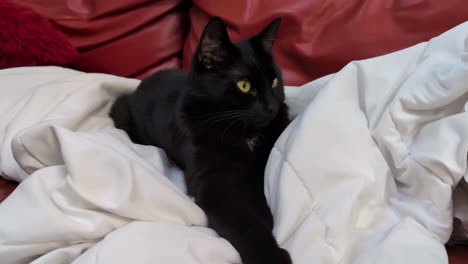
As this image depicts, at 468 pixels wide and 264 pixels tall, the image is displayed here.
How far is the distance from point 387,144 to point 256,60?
1.25 ft

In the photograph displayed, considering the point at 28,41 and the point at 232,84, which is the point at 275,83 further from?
the point at 28,41

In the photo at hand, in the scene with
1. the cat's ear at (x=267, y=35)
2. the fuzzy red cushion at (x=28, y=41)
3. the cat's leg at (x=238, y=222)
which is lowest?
the cat's leg at (x=238, y=222)

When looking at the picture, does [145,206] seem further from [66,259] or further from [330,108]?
[330,108]

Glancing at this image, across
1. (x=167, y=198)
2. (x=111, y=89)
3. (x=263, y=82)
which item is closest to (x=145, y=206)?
(x=167, y=198)

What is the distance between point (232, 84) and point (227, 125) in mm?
105

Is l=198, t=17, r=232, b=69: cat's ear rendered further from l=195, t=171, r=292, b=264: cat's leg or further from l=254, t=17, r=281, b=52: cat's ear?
l=195, t=171, r=292, b=264: cat's leg

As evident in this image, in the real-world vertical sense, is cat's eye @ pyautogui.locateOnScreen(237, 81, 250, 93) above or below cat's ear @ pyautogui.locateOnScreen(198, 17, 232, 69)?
below

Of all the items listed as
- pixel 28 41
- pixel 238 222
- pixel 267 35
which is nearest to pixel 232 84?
pixel 267 35

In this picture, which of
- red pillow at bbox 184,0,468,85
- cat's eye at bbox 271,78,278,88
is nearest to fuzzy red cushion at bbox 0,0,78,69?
red pillow at bbox 184,0,468,85

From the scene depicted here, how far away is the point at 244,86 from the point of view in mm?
923

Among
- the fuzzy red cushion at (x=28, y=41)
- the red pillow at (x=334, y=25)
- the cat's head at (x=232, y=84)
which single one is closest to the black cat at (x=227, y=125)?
the cat's head at (x=232, y=84)

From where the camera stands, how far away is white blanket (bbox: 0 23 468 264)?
63cm

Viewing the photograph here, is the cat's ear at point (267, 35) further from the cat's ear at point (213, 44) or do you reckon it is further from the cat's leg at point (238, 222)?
the cat's leg at point (238, 222)

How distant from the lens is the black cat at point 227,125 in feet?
2.71
